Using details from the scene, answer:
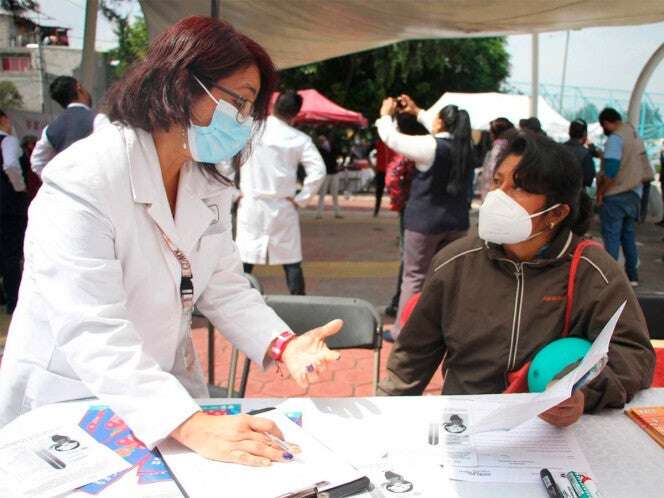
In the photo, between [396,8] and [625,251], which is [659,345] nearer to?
[396,8]

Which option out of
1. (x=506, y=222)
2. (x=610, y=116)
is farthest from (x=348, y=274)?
(x=506, y=222)

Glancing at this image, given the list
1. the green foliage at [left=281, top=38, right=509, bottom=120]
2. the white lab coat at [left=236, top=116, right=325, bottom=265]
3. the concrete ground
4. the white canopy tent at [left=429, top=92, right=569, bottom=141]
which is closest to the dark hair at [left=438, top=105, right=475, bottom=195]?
the white lab coat at [left=236, top=116, right=325, bottom=265]

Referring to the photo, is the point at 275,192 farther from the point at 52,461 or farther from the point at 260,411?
the point at 52,461

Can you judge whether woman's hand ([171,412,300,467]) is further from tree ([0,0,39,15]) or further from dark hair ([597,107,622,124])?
tree ([0,0,39,15])

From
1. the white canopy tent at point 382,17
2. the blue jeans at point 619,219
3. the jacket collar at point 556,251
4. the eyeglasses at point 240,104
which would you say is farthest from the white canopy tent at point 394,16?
the jacket collar at point 556,251

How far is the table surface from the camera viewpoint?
3.63 ft

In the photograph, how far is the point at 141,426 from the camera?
1123 mm

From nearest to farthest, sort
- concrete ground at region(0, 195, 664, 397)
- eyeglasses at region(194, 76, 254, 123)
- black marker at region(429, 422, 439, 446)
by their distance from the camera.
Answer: black marker at region(429, 422, 439, 446)
eyeglasses at region(194, 76, 254, 123)
concrete ground at region(0, 195, 664, 397)

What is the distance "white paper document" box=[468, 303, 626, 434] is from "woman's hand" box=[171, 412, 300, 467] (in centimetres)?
41

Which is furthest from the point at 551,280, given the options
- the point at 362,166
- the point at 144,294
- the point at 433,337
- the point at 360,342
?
the point at 362,166

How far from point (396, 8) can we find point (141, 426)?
3.67 meters

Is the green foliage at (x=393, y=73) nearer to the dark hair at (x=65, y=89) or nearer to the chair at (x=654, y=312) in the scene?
the dark hair at (x=65, y=89)

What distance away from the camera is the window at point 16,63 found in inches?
250

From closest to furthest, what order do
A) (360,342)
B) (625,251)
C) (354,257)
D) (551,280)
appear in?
(551,280) < (360,342) < (625,251) < (354,257)
